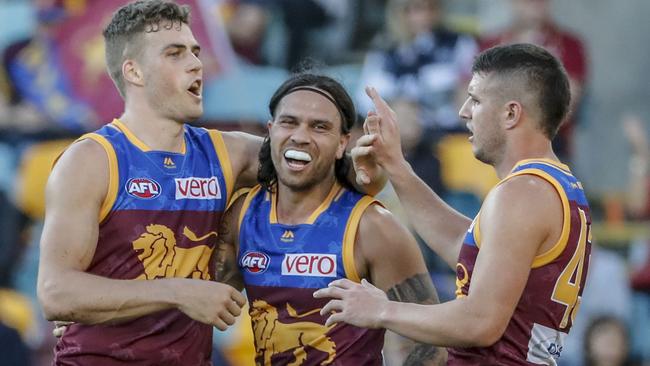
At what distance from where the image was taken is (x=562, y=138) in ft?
32.1

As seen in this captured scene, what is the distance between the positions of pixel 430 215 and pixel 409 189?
15 centimetres

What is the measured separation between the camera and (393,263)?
5.27 meters

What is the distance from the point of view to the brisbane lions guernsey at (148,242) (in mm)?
5027

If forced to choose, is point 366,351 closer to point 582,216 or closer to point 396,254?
point 396,254

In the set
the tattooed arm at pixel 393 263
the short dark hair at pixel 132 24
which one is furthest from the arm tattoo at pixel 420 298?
the short dark hair at pixel 132 24

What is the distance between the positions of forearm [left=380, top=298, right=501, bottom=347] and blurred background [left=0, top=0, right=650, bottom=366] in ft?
14.7

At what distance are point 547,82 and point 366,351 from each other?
4.67ft

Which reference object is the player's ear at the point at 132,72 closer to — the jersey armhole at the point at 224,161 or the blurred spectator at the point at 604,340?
the jersey armhole at the point at 224,161

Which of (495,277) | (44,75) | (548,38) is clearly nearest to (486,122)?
(495,277)

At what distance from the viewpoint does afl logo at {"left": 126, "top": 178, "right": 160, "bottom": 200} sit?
5.04m

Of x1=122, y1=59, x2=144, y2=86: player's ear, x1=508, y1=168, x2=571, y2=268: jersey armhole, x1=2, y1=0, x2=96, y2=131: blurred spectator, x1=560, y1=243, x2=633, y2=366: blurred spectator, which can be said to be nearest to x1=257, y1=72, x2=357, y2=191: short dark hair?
x1=122, y1=59, x2=144, y2=86: player's ear

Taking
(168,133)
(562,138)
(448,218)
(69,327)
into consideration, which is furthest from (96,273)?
(562,138)

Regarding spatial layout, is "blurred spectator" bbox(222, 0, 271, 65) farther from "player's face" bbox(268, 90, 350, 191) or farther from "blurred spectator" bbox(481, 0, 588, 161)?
"player's face" bbox(268, 90, 350, 191)

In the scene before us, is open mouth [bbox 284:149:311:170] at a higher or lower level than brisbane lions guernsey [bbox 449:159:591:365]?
higher
